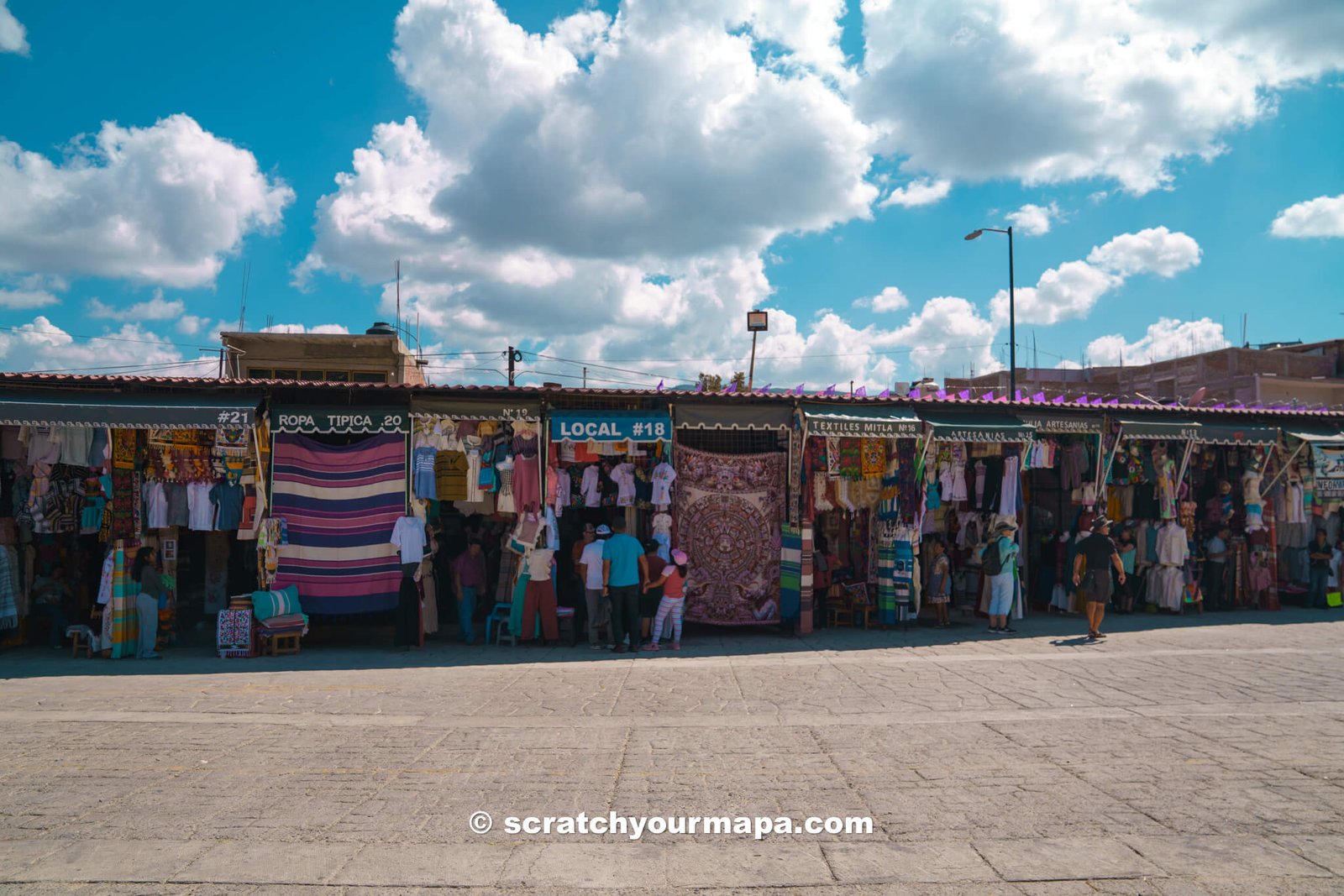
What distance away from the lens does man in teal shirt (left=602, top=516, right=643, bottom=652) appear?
10766mm

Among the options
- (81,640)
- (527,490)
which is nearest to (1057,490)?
(527,490)

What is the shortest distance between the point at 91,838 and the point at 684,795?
360 cm

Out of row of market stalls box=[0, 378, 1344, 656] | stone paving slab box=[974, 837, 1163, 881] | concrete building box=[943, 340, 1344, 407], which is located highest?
concrete building box=[943, 340, 1344, 407]

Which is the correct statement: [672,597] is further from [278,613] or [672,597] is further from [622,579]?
[278,613]

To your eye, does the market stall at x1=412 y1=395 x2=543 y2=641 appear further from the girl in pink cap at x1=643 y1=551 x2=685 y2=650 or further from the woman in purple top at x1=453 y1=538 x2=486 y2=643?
the girl in pink cap at x1=643 y1=551 x2=685 y2=650

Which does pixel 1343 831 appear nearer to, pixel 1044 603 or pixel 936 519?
pixel 936 519

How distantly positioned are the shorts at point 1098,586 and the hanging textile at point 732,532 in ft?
14.6

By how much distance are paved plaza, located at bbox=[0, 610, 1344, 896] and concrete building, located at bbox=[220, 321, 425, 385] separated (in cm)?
1732

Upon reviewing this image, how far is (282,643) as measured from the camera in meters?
10.8

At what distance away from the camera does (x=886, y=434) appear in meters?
11.6

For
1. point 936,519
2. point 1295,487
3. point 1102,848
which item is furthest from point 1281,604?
point 1102,848

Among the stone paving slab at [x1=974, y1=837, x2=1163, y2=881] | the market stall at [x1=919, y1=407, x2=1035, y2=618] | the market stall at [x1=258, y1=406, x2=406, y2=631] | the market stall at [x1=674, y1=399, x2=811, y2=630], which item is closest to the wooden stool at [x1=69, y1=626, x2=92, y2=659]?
the market stall at [x1=258, y1=406, x2=406, y2=631]

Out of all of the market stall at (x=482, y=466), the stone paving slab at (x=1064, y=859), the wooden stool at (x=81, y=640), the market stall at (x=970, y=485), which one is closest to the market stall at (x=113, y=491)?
the wooden stool at (x=81, y=640)

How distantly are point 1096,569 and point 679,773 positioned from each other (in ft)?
27.8
